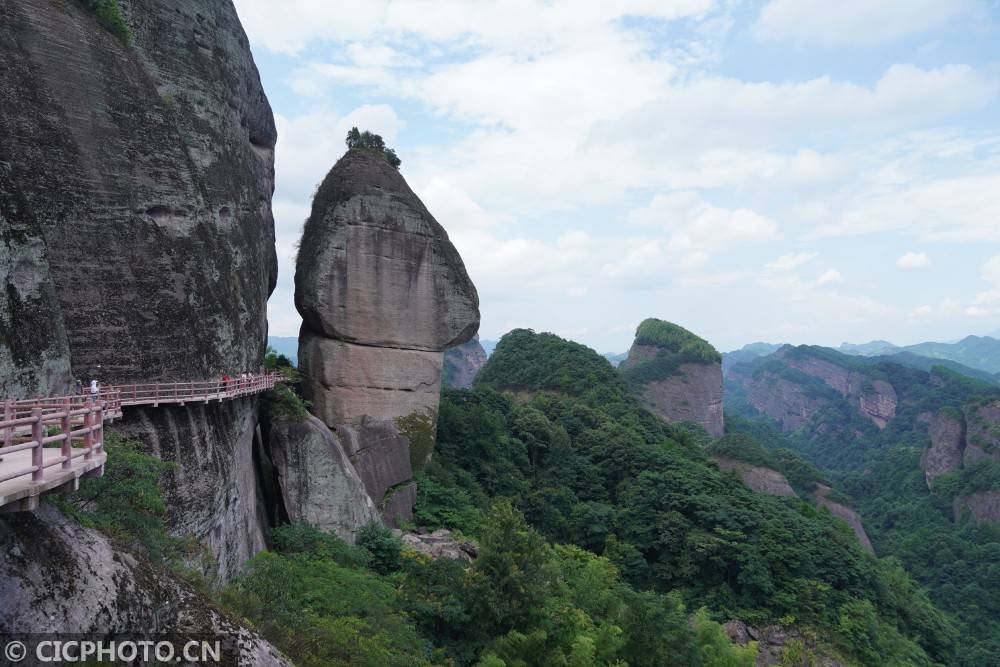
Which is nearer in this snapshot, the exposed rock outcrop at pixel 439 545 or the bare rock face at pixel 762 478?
the exposed rock outcrop at pixel 439 545

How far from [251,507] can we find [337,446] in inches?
142

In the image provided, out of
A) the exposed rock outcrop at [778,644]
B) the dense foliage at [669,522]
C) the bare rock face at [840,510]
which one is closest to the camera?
the exposed rock outcrop at [778,644]

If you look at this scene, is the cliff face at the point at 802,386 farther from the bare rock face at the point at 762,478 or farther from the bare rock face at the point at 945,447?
the bare rock face at the point at 762,478

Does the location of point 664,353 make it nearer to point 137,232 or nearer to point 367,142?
point 367,142

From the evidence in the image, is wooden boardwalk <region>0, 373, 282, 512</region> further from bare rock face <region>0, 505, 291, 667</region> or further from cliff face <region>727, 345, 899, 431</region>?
cliff face <region>727, 345, 899, 431</region>

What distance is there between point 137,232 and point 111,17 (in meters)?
6.35

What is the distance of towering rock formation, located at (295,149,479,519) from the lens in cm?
2450

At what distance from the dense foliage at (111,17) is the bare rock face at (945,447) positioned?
280 feet

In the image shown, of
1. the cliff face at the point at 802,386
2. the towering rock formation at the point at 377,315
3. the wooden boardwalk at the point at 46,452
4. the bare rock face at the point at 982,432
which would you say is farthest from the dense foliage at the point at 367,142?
the cliff face at the point at 802,386

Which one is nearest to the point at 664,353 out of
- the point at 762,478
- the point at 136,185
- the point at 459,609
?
the point at 762,478

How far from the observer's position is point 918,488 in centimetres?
7844

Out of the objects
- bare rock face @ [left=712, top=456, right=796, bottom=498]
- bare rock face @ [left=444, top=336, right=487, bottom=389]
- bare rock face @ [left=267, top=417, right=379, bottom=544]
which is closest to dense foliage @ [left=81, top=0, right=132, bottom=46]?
bare rock face @ [left=267, top=417, right=379, bottom=544]

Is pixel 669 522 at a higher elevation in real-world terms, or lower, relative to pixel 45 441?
lower

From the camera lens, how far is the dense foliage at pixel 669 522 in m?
26.3
